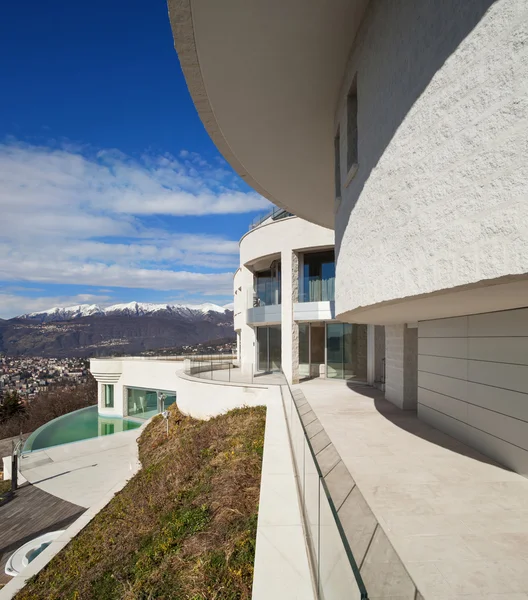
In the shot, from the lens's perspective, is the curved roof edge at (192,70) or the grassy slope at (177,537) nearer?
the curved roof edge at (192,70)

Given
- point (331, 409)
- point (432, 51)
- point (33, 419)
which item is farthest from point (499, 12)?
point (33, 419)

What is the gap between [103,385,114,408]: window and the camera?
3575cm

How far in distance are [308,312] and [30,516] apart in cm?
1435

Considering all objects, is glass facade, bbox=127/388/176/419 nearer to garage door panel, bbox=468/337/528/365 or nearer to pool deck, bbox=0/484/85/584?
pool deck, bbox=0/484/85/584

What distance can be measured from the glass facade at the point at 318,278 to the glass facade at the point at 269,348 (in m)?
4.45

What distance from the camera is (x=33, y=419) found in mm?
53812

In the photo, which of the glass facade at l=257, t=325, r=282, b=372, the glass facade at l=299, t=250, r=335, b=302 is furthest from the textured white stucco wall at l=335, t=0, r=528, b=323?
the glass facade at l=257, t=325, r=282, b=372

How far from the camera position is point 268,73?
683 centimetres

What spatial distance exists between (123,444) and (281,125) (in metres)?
21.7

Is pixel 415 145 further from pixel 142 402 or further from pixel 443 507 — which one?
pixel 142 402

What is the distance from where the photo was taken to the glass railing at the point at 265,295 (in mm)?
21381

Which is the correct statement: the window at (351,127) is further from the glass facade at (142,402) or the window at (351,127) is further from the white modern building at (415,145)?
the glass facade at (142,402)

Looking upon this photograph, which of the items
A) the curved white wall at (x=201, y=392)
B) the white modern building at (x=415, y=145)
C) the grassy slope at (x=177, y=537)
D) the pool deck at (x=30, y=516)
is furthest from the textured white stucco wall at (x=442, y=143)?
the pool deck at (x=30, y=516)

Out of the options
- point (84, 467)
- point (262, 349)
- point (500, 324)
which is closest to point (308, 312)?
point (262, 349)
